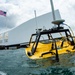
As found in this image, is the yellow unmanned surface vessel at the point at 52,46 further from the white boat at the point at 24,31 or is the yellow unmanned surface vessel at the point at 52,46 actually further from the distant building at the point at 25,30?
the distant building at the point at 25,30

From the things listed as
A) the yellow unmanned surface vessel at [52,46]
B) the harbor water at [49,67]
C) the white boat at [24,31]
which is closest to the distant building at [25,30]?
the white boat at [24,31]

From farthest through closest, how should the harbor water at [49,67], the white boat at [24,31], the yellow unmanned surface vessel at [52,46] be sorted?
the white boat at [24,31] < the yellow unmanned surface vessel at [52,46] < the harbor water at [49,67]

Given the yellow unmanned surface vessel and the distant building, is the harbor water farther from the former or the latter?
the distant building

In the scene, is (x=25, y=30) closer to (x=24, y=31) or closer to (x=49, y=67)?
(x=24, y=31)

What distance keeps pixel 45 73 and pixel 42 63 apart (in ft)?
6.36

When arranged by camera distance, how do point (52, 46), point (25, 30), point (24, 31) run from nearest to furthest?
1. point (52, 46)
2. point (25, 30)
3. point (24, 31)

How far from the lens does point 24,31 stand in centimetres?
7550

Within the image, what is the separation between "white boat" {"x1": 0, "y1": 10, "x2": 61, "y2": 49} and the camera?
Answer: 7250cm

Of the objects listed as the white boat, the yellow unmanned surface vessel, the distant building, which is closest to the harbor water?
the yellow unmanned surface vessel

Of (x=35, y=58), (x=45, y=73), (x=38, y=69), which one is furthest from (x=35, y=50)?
(x=45, y=73)

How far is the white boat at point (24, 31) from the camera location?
7250 centimetres

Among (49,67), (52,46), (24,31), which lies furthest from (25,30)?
(49,67)

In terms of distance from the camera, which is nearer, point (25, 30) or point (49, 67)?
point (49, 67)

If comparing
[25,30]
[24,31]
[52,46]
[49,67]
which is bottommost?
[49,67]
